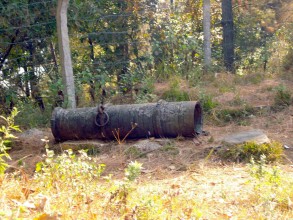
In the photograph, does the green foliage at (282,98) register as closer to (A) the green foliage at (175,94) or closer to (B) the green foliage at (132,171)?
(A) the green foliage at (175,94)

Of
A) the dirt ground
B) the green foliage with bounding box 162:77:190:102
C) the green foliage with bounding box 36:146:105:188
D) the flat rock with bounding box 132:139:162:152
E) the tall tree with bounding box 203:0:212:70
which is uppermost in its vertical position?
the tall tree with bounding box 203:0:212:70

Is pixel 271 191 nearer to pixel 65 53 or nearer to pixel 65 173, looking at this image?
pixel 65 173

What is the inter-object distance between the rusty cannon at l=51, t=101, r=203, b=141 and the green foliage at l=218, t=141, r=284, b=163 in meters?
0.85

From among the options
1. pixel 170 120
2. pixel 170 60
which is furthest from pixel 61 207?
pixel 170 60

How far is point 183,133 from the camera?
657 cm

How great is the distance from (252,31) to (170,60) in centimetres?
339

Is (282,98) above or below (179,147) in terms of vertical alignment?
above

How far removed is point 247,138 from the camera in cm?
623

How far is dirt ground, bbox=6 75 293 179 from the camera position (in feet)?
18.8

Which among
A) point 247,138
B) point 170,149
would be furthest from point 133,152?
point 247,138

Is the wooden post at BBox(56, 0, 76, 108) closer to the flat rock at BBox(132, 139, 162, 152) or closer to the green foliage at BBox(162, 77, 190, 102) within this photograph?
the green foliage at BBox(162, 77, 190, 102)

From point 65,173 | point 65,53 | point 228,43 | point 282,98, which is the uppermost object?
point 65,53

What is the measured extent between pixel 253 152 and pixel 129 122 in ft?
5.90

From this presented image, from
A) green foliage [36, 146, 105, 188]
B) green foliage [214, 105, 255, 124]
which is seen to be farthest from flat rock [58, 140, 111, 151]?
green foliage [36, 146, 105, 188]
